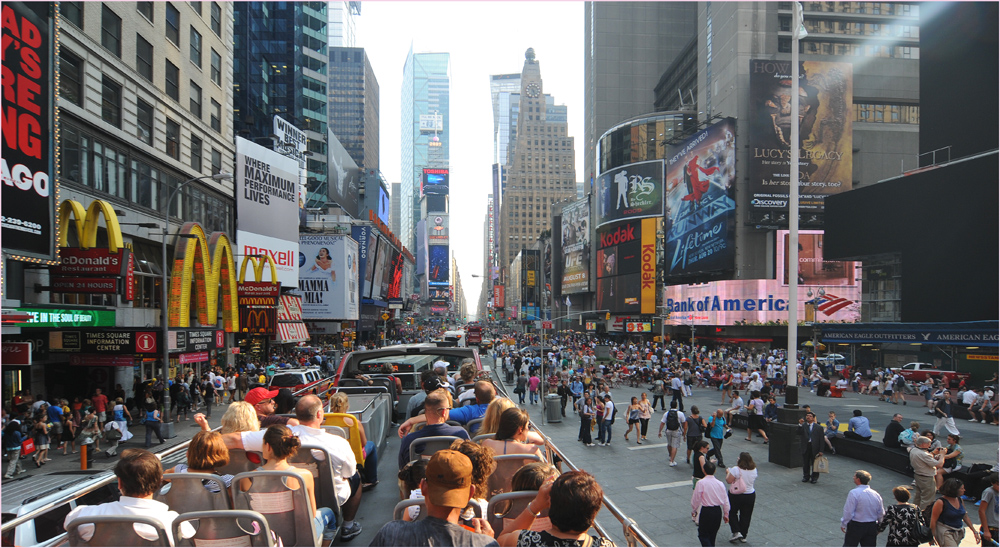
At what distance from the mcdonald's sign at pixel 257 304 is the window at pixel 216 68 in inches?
440

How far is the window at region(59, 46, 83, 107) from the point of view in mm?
21234

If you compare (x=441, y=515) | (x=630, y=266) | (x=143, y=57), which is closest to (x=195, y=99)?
(x=143, y=57)

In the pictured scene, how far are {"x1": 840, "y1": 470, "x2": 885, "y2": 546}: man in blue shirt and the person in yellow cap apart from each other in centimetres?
734

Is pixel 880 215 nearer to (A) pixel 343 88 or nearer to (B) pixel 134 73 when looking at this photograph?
(B) pixel 134 73

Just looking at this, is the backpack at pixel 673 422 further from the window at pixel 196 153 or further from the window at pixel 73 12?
the window at pixel 196 153

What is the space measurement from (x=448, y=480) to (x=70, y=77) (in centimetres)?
2562

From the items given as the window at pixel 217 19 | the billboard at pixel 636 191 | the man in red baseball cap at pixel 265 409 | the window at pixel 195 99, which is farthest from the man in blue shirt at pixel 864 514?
the billboard at pixel 636 191

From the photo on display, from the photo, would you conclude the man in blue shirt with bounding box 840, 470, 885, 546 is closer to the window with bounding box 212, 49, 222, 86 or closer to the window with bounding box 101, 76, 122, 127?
the window with bounding box 101, 76, 122, 127

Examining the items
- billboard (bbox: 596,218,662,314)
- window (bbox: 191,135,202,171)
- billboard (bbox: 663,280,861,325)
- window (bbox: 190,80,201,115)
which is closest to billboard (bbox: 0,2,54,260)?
window (bbox: 191,135,202,171)

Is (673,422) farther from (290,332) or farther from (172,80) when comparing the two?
(290,332)

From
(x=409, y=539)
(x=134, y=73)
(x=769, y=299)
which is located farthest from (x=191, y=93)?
(x=769, y=299)

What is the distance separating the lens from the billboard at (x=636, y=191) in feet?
272

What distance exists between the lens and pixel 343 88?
167 meters

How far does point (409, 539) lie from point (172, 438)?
19.5m
